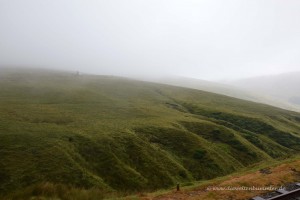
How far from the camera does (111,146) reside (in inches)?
1634

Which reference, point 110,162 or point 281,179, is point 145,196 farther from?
point 110,162

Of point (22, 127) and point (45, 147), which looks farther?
point (22, 127)

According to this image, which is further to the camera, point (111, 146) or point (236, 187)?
point (111, 146)

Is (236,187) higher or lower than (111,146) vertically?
higher

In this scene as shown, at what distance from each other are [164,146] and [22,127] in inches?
820

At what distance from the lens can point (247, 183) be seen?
2322 cm

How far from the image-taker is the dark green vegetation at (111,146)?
31750 mm

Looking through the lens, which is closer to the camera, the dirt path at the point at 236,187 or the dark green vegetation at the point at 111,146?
the dirt path at the point at 236,187

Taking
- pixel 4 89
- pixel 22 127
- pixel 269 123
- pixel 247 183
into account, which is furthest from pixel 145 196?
pixel 4 89

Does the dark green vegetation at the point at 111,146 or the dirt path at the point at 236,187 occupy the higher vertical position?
the dirt path at the point at 236,187

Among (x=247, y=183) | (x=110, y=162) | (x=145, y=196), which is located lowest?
(x=110, y=162)

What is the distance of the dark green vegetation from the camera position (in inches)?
1250

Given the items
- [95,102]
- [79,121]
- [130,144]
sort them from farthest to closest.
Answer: [95,102], [79,121], [130,144]

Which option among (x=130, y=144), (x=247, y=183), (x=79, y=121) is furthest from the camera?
(x=79, y=121)
